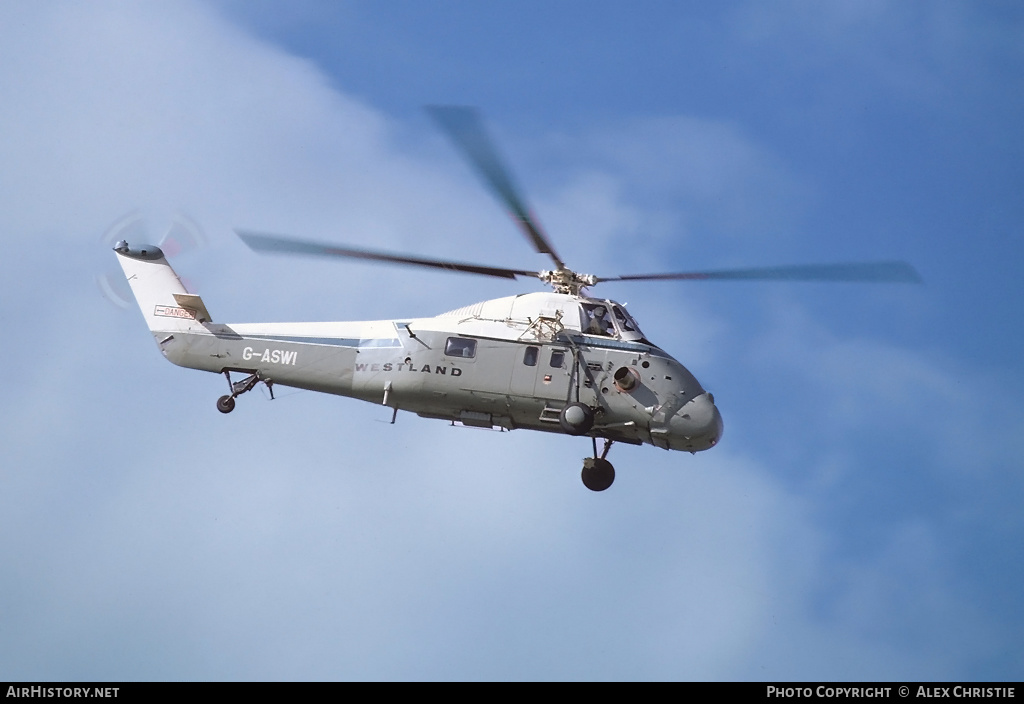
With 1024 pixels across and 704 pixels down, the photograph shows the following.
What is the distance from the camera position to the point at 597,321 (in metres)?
26.7

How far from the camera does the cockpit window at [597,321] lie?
2661cm

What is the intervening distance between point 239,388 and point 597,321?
7.49 m

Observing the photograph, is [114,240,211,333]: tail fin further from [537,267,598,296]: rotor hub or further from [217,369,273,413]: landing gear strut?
[537,267,598,296]: rotor hub

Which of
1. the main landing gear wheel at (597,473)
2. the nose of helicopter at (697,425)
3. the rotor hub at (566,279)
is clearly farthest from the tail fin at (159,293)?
the nose of helicopter at (697,425)

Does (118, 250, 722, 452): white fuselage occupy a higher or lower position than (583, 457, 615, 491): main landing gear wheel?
higher

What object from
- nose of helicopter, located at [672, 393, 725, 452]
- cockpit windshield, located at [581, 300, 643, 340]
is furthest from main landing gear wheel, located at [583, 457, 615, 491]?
cockpit windshield, located at [581, 300, 643, 340]

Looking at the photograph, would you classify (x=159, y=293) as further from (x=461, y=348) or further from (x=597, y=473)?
(x=597, y=473)

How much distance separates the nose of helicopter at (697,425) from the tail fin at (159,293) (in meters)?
10.2

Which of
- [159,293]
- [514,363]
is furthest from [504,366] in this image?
[159,293]

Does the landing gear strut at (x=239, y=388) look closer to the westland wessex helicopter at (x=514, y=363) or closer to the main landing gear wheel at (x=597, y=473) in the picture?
the westland wessex helicopter at (x=514, y=363)

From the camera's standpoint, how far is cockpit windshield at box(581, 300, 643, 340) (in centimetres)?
2662

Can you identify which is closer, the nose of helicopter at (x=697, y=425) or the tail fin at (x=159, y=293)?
the nose of helicopter at (x=697, y=425)
